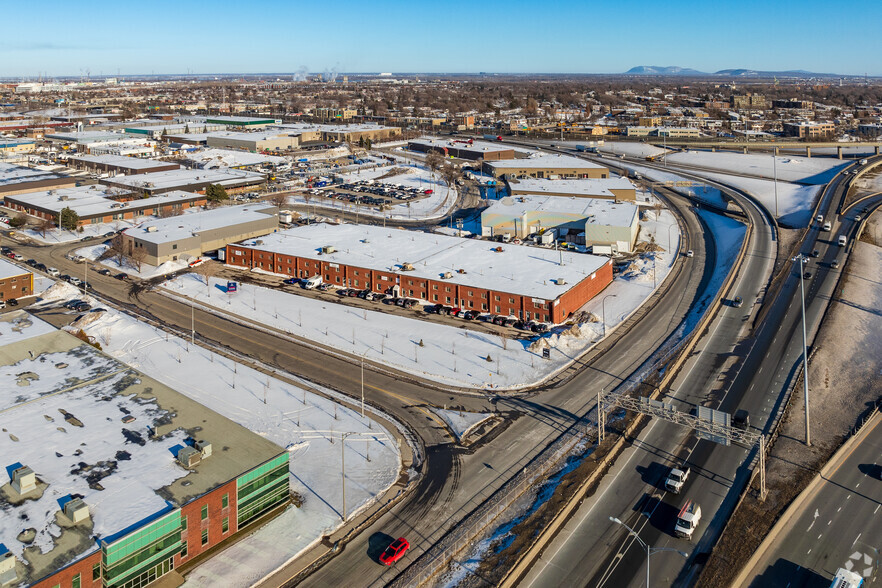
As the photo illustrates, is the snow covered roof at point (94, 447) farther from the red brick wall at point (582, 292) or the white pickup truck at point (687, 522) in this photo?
the red brick wall at point (582, 292)

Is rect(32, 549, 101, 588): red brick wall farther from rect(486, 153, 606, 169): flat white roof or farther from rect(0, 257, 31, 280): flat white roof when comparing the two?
rect(486, 153, 606, 169): flat white roof

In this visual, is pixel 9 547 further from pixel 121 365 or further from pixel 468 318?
pixel 468 318

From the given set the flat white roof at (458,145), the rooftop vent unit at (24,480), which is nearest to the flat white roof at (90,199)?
the flat white roof at (458,145)

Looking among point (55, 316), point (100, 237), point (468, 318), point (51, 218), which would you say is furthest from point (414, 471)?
point (51, 218)

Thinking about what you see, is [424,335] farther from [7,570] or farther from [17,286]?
[17,286]

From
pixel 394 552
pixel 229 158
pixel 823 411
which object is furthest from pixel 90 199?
pixel 823 411

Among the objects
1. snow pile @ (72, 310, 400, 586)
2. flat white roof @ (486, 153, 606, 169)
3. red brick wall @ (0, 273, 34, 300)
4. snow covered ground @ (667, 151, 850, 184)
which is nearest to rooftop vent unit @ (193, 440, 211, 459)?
snow pile @ (72, 310, 400, 586)
